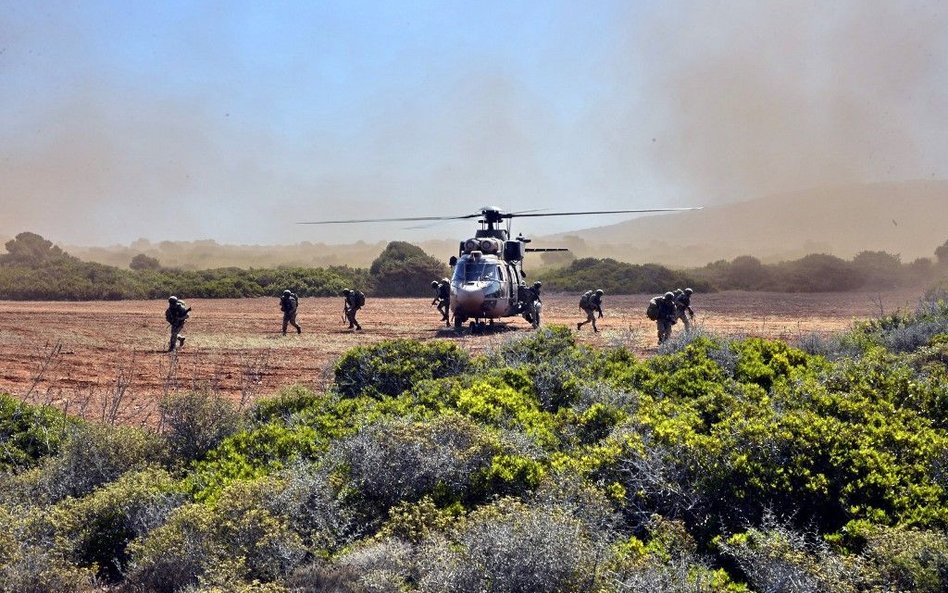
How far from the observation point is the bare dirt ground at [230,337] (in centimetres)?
1361

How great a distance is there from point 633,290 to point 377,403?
134ft

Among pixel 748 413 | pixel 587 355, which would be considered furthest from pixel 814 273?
pixel 748 413

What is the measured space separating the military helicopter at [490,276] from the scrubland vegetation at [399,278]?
26554mm

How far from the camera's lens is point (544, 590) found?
4.41 meters

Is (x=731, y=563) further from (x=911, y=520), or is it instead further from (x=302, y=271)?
(x=302, y=271)

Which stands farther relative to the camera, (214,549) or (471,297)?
(471,297)

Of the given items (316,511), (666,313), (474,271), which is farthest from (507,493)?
(474,271)

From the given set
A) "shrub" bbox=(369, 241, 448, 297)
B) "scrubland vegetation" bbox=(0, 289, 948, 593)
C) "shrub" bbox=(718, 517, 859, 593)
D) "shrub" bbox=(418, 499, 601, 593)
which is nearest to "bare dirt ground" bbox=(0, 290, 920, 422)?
"scrubland vegetation" bbox=(0, 289, 948, 593)

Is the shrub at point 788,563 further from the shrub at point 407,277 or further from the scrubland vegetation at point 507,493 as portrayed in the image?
the shrub at point 407,277

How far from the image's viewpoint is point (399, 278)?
1978 inches

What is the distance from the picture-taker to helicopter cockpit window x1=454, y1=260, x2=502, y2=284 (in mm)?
21125

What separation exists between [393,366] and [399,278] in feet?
132

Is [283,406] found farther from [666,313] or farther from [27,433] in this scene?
[666,313]

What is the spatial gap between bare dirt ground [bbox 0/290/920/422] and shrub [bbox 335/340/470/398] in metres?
1.78
